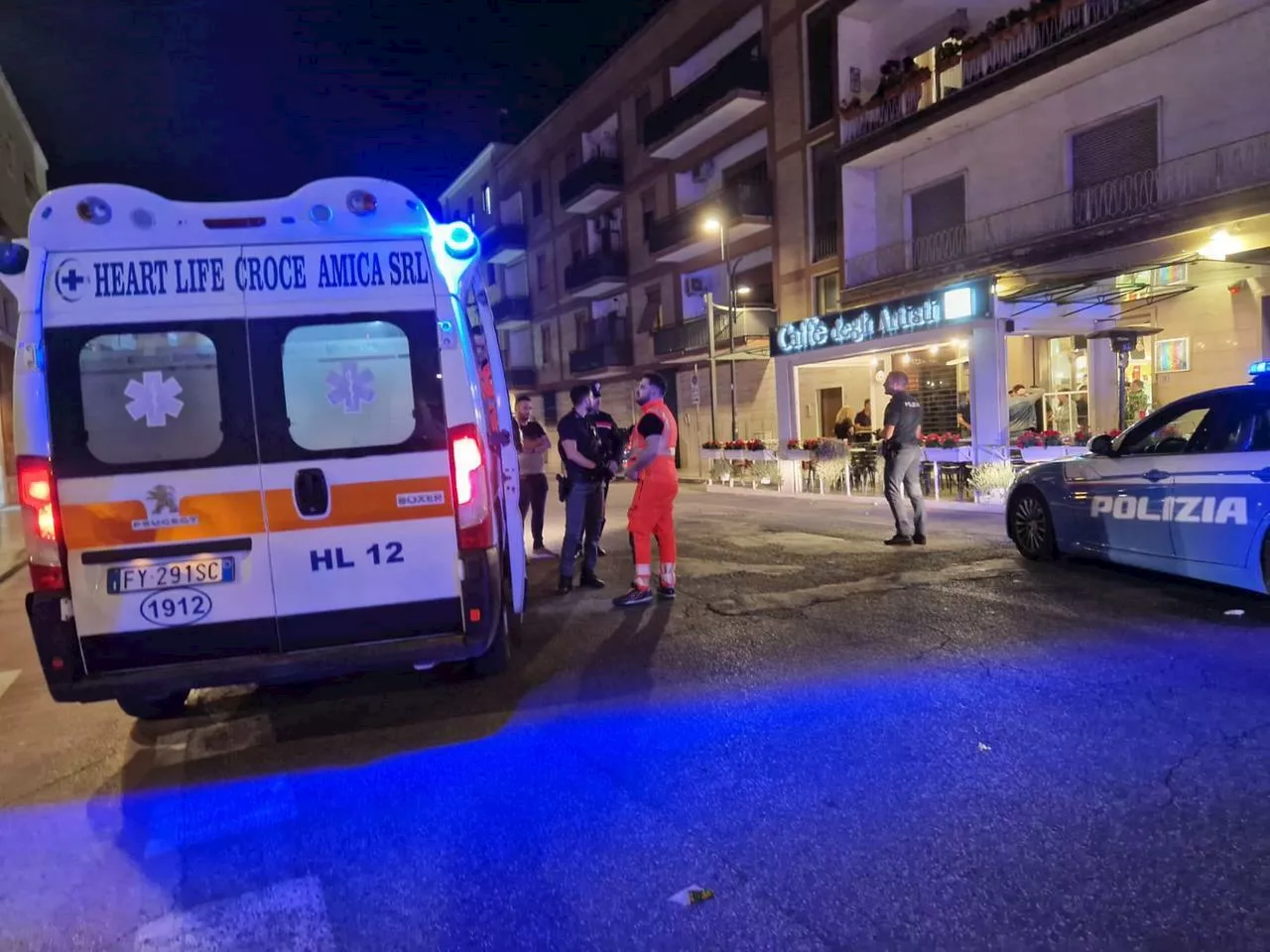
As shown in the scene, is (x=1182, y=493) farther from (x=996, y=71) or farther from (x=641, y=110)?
(x=641, y=110)

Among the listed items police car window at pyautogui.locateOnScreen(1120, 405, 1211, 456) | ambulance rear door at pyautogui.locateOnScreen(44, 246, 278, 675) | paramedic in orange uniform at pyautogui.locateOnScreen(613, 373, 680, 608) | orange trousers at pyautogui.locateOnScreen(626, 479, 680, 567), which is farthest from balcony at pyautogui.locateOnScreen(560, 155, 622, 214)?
ambulance rear door at pyautogui.locateOnScreen(44, 246, 278, 675)

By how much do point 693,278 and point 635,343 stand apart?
159 inches

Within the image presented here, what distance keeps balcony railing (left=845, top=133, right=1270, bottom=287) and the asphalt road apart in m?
9.57

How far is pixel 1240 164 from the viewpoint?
13.0m

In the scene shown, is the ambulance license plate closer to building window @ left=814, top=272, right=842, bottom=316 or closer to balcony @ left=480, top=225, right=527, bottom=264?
building window @ left=814, top=272, right=842, bottom=316

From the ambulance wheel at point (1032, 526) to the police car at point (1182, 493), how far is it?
88 mm

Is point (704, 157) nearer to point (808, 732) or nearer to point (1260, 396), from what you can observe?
point (1260, 396)

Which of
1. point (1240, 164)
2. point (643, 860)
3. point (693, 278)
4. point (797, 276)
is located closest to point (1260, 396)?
point (643, 860)

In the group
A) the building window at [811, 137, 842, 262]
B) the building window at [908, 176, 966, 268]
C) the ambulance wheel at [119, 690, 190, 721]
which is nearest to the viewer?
the ambulance wheel at [119, 690, 190, 721]

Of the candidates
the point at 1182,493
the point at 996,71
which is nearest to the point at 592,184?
the point at 996,71

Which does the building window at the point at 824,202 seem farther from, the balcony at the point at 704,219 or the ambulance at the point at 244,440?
the ambulance at the point at 244,440

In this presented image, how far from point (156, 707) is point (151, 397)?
198 cm

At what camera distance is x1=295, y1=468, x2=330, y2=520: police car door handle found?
4137 millimetres

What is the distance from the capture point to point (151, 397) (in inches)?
161
